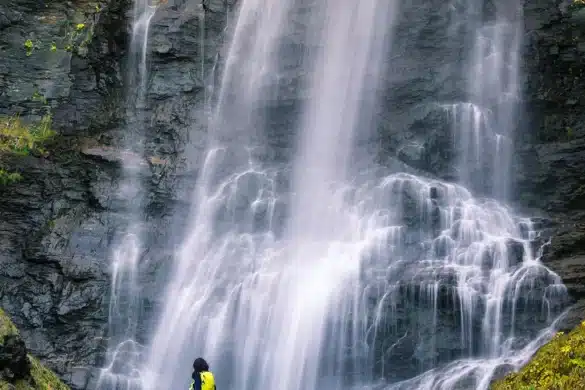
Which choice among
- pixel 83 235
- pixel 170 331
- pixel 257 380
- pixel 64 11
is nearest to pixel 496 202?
pixel 257 380

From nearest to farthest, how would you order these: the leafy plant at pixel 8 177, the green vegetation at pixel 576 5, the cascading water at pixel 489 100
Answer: the cascading water at pixel 489 100
the leafy plant at pixel 8 177
the green vegetation at pixel 576 5

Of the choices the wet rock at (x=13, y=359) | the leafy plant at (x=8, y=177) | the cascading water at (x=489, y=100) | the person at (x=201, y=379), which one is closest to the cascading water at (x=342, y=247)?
the cascading water at (x=489, y=100)

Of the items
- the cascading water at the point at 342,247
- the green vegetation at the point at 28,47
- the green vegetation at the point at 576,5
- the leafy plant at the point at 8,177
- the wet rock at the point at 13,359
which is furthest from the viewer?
the green vegetation at the point at 28,47

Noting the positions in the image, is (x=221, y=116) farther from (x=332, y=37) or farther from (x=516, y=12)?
(x=516, y=12)

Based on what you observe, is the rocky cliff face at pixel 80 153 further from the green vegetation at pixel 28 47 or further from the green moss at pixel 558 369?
the green moss at pixel 558 369

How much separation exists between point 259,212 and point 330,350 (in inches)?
189

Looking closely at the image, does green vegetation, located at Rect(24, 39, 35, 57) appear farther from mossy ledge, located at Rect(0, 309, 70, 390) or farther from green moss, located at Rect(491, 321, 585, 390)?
green moss, located at Rect(491, 321, 585, 390)

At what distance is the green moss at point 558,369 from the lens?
7.13 meters

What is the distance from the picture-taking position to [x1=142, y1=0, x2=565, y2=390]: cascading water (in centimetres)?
1325

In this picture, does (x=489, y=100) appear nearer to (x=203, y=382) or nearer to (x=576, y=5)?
(x=576, y=5)

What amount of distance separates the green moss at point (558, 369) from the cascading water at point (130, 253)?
902 cm

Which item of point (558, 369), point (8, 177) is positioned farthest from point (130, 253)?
point (558, 369)

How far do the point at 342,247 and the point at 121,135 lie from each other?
753 cm

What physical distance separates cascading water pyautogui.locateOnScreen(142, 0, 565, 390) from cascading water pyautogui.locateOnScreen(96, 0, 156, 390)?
2.01ft
